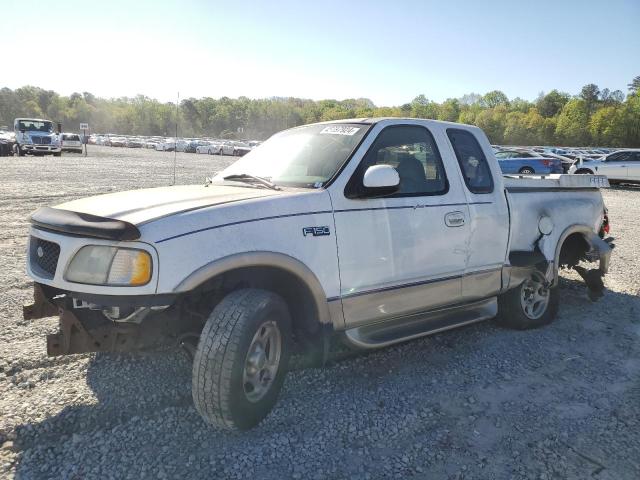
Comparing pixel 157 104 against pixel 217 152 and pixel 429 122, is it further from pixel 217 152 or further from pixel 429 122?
pixel 429 122

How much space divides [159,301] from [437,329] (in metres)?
2.24

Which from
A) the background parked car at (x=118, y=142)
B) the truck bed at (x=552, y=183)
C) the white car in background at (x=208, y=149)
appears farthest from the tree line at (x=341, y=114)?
the truck bed at (x=552, y=183)

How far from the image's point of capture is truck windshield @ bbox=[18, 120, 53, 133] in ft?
105

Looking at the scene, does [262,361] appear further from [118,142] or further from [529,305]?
[118,142]

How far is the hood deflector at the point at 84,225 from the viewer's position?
2680mm

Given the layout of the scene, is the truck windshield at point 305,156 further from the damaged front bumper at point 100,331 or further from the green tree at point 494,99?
the green tree at point 494,99

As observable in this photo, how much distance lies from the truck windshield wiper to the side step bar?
115cm

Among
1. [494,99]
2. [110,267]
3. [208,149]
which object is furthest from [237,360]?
[494,99]

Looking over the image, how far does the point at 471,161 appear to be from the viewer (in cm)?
452

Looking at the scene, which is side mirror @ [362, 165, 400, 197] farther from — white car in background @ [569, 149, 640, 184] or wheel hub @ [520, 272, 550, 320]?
white car in background @ [569, 149, 640, 184]

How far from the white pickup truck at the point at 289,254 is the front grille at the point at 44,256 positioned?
14mm

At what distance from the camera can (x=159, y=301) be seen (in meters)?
2.73

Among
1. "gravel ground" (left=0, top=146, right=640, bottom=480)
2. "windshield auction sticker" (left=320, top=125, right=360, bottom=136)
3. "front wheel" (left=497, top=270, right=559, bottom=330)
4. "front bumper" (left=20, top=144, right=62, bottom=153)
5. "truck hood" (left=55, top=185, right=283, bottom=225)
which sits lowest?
"gravel ground" (left=0, top=146, right=640, bottom=480)

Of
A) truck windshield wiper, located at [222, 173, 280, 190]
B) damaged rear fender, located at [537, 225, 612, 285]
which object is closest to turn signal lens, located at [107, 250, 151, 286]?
truck windshield wiper, located at [222, 173, 280, 190]
